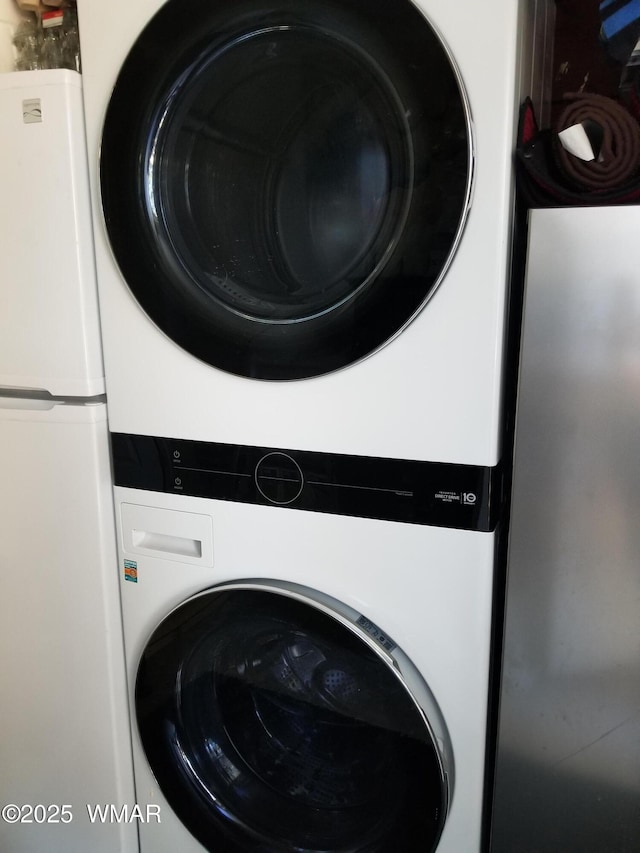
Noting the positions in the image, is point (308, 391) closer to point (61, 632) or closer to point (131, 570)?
point (131, 570)

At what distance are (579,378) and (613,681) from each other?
16.3 inches

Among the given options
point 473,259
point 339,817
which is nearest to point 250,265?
point 473,259

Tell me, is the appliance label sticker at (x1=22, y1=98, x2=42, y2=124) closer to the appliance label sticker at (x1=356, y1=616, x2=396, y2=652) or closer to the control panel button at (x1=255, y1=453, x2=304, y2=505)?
the control panel button at (x1=255, y1=453, x2=304, y2=505)

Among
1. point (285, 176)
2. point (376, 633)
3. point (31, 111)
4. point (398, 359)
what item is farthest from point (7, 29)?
point (376, 633)

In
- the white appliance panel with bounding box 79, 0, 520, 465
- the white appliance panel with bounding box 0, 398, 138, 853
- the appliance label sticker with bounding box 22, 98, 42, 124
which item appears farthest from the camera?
the white appliance panel with bounding box 0, 398, 138, 853

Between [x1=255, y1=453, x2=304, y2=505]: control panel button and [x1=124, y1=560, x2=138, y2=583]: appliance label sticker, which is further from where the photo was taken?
[x1=124, y1=560, x2=138, y2=583]: appliance label sticker

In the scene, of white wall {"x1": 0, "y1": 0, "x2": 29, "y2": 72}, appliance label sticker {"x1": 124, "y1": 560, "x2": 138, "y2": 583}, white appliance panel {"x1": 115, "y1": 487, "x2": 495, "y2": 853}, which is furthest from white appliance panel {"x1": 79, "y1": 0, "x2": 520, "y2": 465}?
white wall {"x1": 0, "y1": 0, "x2": 29, "y2": 72}

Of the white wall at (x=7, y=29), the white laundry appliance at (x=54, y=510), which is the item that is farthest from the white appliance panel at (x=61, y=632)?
the white wall at (x=7, y=29)

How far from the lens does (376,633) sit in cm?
93

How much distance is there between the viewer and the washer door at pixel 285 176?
31.0 inches

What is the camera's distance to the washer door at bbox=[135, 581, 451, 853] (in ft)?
3.08

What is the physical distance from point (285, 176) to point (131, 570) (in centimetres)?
67

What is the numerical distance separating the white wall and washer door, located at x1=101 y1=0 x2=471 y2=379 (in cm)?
41

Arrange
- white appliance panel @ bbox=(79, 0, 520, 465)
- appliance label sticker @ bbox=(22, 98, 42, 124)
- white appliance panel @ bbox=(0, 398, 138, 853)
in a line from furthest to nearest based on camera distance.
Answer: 1. white appliance panel @ bbox=(0, 398, 138, 853)
2. appliance label sticker @ bbox=(22, 98, 42, 124)
3. white appliance panel @ bbox=(79, 0, 520, 465)
